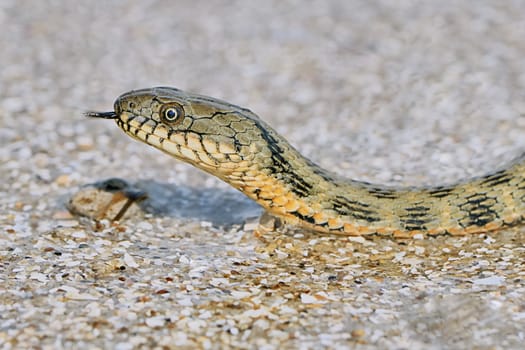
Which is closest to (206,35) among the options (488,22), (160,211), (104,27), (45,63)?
(104,27)

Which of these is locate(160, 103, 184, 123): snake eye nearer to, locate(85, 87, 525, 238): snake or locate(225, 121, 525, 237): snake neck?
locate(85, 87, 525, 238): snake

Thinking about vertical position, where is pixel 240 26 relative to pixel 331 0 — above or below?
below

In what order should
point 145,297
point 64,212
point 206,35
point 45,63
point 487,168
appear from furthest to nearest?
point 206,35 → point 45,63 → point 487,168 → point 64,212 → point 145,297

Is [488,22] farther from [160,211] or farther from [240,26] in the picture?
[160,211]

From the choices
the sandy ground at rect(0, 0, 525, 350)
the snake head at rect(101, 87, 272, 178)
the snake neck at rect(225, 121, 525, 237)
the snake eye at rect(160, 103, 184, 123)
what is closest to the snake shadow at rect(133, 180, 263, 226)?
the sandy ground at rect(0, 0, 525, 350)

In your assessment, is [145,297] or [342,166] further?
[342,166]

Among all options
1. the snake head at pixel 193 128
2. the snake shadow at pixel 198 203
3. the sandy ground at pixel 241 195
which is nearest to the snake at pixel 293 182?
the snake head at pixel 193 128

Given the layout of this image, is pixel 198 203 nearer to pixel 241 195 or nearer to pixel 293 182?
pixel 241 195
